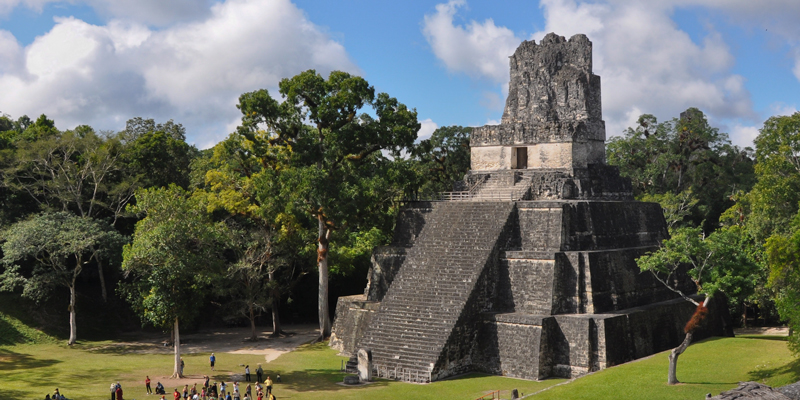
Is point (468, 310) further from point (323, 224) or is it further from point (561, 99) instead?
point (561, 99)

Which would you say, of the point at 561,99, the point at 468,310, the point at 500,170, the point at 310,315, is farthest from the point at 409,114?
the point at 310,315

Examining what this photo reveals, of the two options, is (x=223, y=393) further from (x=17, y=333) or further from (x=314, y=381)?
(x=17, y=333)

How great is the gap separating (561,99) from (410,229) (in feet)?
22.0

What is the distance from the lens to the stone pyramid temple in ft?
59.2

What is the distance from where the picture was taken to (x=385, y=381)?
17.6 meters

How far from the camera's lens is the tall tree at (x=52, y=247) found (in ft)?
77.7

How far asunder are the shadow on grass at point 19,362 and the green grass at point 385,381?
0.03 meters

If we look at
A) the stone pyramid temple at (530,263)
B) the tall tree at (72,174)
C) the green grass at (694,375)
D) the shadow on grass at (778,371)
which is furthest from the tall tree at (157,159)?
the shadow on grass at (778,371)

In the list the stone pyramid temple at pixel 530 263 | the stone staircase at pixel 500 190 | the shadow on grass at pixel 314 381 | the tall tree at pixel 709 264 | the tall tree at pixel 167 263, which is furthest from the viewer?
the stone staircase at pixel 500 190

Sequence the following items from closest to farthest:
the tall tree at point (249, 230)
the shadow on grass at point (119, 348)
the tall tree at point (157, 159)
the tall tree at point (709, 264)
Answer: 1. the tall tree at point (709, 264)
2. the shadow on grass at point (119, 348)
3. the tall tree at point (249, 230)
4. the tall tree at point (157, 159)

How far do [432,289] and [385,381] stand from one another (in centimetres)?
294

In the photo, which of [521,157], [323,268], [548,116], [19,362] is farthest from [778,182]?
[19,362]

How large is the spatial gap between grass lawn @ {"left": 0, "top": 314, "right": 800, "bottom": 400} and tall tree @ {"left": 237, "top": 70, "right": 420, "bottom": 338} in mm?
4886

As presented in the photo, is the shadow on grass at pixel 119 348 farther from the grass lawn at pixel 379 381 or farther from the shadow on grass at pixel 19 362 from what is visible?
the shadow on grass at pixel 19 362
